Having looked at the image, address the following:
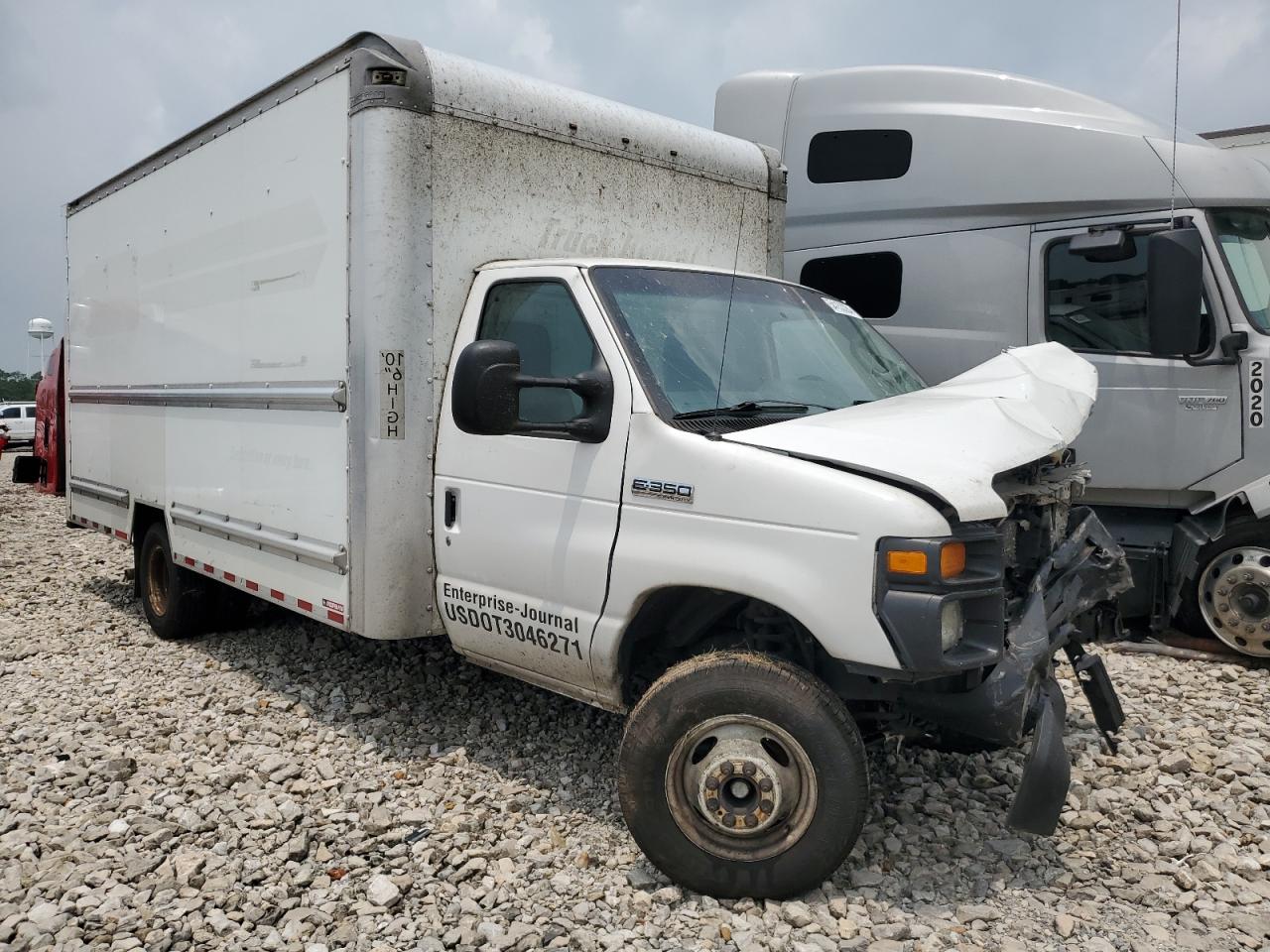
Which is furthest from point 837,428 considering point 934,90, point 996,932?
point 934,90

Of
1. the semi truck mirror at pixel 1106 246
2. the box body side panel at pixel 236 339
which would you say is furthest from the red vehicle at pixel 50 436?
the semi truck mirror at pixel 1106 246

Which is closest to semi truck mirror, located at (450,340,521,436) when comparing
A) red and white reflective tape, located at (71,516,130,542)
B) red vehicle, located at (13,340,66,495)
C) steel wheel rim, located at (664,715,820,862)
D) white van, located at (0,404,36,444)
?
steel wheel rim, located at (664,715,820,862)

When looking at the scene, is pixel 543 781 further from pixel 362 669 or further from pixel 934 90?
pixel 934 90

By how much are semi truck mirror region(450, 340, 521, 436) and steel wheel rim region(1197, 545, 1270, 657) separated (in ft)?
15.6

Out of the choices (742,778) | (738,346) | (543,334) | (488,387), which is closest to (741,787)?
(742,778)

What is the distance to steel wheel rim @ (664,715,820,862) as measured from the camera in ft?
11.3

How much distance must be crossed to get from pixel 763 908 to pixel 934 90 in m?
5.83

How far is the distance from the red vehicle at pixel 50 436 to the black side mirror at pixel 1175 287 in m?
8.05

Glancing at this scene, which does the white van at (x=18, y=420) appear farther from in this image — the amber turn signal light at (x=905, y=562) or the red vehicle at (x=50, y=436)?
the amber turn signal light at (x=905, y=562)

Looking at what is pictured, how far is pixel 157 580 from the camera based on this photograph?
6.94 meters

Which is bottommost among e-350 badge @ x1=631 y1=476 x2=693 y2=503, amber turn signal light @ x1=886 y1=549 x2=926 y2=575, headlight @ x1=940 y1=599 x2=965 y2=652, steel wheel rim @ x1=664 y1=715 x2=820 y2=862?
steel wheel rim @ x1=664 y1=715 x2=820 y2=862

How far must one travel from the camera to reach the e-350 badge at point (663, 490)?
366cm

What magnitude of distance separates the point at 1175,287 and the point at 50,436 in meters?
10.0

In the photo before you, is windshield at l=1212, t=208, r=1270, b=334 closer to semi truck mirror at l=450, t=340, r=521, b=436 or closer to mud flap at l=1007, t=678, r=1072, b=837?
mud flap at l=1007, t=678, r=1072, b=837
